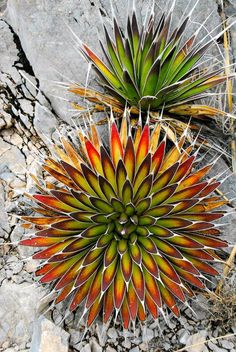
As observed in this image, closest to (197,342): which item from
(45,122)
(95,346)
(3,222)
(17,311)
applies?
(95,346)

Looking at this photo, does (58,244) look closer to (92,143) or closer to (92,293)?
(92,293)

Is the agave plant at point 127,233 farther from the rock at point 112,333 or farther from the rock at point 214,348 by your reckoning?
the rock at point 214,348

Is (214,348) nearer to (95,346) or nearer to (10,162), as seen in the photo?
(95,346)

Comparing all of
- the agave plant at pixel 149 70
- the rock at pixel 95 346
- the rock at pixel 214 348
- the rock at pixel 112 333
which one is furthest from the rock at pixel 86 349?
the agave plant at pixel 149 70

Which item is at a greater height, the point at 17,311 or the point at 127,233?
the point at 127,233

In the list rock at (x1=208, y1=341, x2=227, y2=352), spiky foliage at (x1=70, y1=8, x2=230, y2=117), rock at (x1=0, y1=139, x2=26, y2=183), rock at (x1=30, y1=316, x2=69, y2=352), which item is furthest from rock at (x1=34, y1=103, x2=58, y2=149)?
rock at (x1=208, y1=341, x2=227, y2=352)
